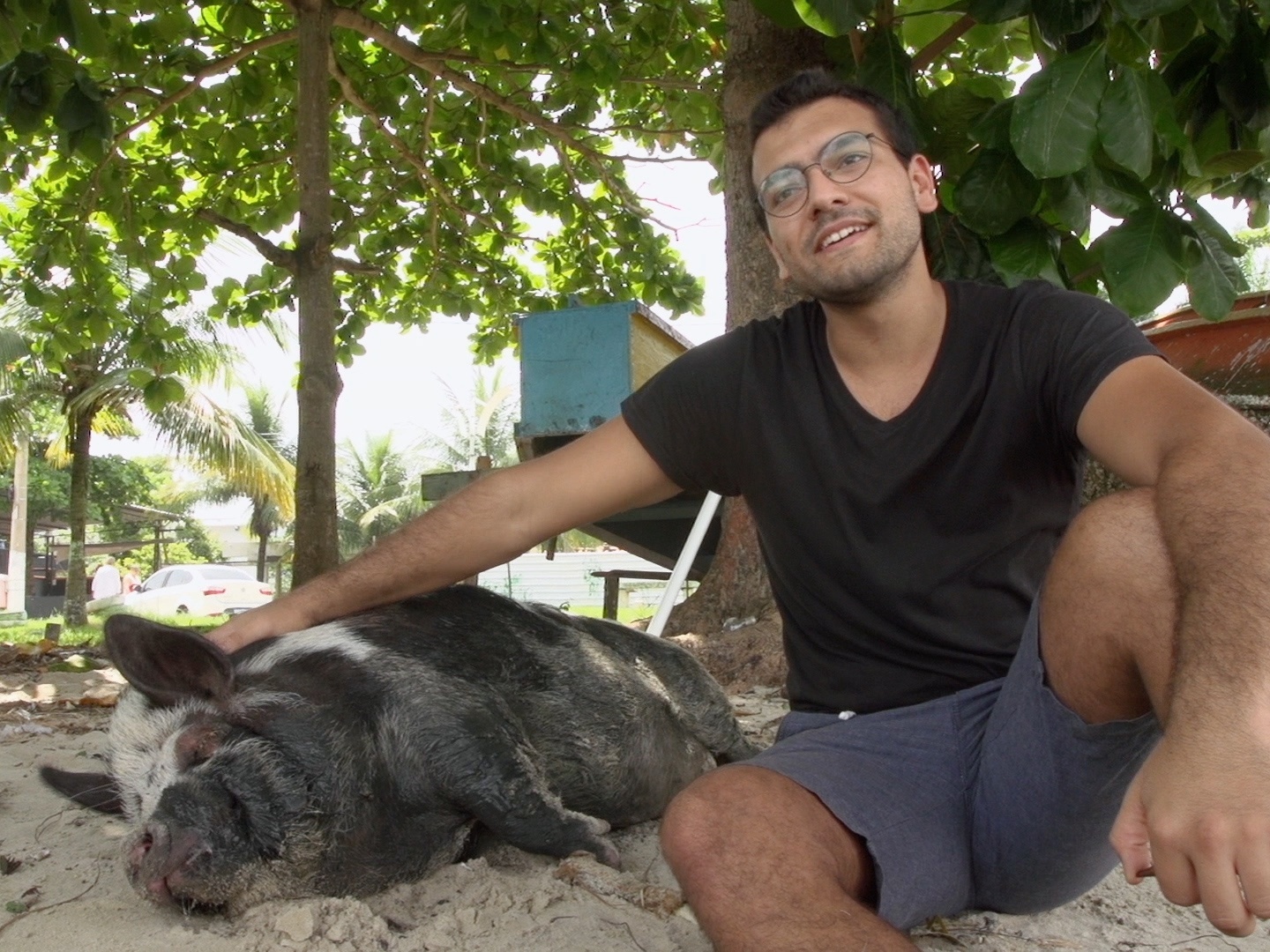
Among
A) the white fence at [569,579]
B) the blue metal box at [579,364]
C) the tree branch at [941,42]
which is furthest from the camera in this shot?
the white fence at [569,579]

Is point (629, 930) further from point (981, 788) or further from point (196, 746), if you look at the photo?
point (196, 746)

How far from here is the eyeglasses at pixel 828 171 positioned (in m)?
2.48

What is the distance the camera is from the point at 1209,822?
4.13ft

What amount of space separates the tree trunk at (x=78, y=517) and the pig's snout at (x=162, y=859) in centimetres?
1854

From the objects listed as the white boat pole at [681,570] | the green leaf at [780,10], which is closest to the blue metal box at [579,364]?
the white boat pole at [681,570]

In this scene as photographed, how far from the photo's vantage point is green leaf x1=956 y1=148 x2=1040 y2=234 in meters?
3.42

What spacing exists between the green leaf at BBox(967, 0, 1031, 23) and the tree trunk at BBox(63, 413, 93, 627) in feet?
62.3

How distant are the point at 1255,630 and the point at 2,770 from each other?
11.8ft

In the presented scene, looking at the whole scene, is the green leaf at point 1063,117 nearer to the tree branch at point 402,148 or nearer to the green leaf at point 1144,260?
the green leaf at point 1144,260

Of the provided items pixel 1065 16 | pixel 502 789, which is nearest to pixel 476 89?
pixel 1065 16

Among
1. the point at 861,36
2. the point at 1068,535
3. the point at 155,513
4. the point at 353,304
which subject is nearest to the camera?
the point at 1068,535

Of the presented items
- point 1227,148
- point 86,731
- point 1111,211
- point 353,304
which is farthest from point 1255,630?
point 353,304

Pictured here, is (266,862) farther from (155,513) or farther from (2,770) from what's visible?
(155,513)

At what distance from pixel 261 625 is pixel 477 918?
36.5 inches
